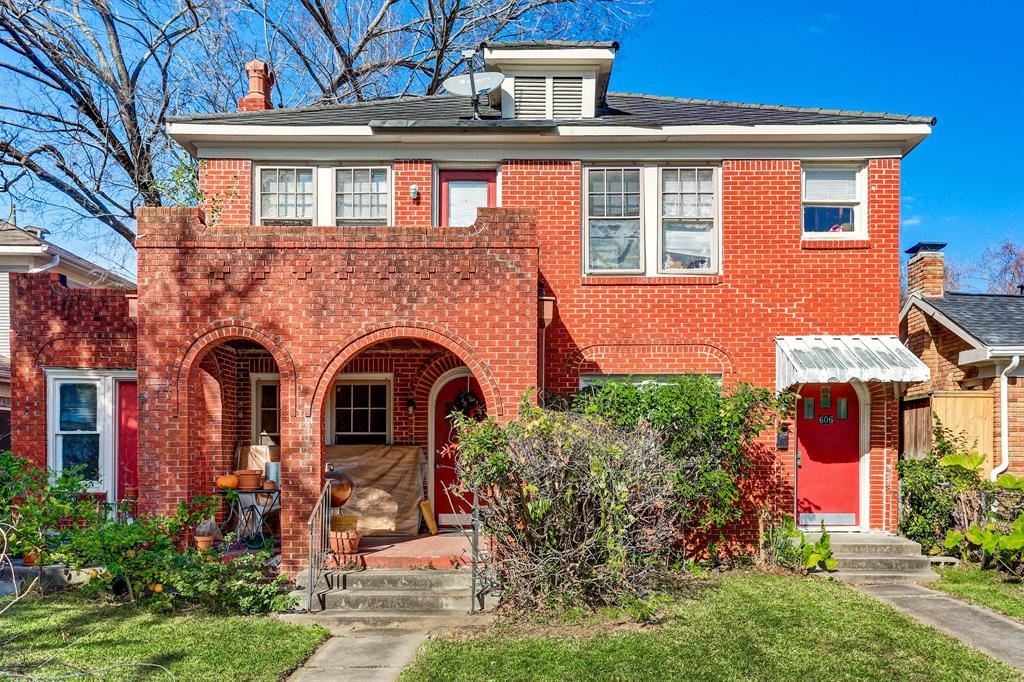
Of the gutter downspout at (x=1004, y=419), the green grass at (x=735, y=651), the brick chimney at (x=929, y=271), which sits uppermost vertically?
the brick chimney at (x=929, y=271)

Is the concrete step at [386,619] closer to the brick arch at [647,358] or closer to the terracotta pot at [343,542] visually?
the terracotta pot at [343,542]

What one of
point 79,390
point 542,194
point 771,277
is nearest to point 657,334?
point 771,277

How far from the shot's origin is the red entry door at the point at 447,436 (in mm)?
11211

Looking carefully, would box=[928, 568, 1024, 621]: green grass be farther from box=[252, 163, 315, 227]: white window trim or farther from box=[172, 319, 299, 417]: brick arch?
box=[252, 163, 315, 227]: white window trim

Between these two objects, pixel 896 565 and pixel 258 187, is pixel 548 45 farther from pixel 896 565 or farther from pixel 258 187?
pixel 896 565

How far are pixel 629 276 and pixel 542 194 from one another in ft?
5.55

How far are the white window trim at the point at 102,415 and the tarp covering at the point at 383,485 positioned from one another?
2.96 meters

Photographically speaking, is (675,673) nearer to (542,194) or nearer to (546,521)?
(546,521)

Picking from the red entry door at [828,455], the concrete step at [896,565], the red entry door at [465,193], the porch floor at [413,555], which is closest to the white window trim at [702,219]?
the red entry door at [828,455]

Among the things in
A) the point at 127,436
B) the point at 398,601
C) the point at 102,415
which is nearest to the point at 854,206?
the point at 398,601

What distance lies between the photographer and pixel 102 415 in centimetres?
1068

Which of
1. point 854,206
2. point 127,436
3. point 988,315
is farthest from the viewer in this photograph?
point 988,315

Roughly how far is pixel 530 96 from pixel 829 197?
180 inches

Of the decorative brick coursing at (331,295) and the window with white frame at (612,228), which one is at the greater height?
the window with white frame at (612,228)
